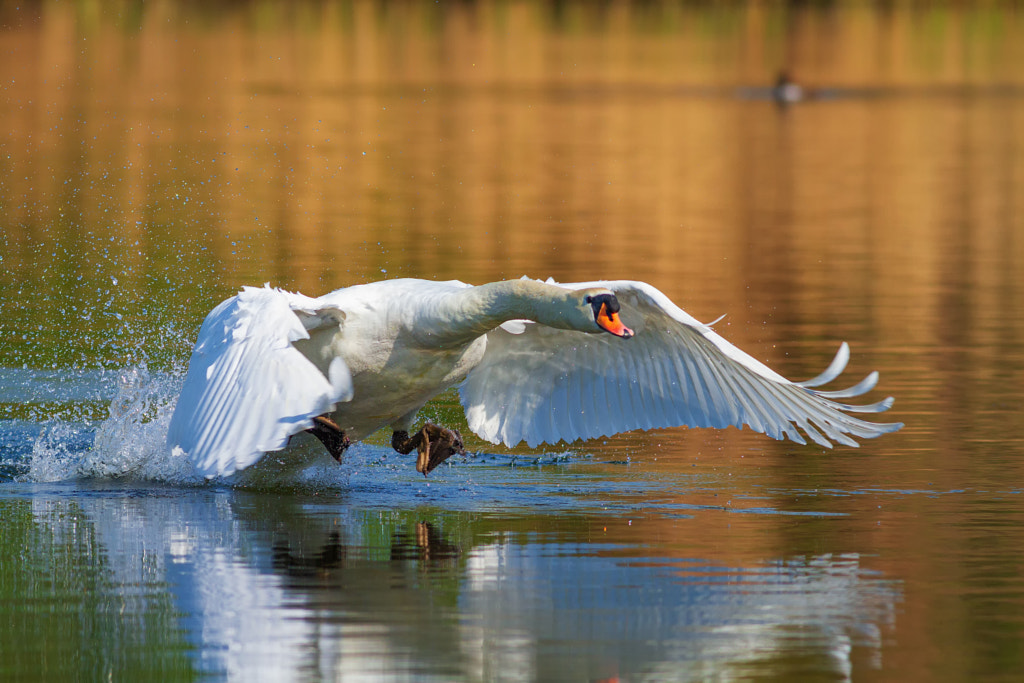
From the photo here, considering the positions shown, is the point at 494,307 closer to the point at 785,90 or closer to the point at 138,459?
the point at 138,459

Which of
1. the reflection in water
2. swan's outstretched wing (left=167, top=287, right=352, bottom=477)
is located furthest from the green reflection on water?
swan's outstretched wing (left=167, top=287, right=352, bottom=477)

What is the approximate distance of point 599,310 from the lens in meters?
10.1

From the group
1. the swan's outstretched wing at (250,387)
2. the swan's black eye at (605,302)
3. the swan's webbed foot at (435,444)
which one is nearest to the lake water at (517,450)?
the swan's webbed foot at (435,444)

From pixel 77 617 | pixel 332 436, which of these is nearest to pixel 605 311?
pixel 332 436

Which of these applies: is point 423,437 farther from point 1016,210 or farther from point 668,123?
point 668,123

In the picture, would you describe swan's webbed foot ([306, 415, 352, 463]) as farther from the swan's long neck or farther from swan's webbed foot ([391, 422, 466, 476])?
swan's webbed foot ([391, 422, 466, 476])

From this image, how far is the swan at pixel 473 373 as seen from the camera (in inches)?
366

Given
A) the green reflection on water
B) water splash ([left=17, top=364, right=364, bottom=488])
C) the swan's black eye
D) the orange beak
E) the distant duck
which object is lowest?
the green reflection on water

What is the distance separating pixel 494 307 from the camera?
10398 mm

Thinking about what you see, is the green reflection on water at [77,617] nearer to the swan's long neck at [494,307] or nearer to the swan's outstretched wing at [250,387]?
the swan's outstretched wing at [250,387]

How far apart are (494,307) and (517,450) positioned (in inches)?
113

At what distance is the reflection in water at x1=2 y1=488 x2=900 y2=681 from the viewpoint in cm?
761

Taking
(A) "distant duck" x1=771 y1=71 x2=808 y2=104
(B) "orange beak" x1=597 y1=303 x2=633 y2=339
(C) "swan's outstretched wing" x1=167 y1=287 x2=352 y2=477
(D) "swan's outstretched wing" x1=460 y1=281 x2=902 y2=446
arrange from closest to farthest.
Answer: (C) "swan's outstretched wing" x1=167 y1=287 x2=352 y2=477, (B) "orange beak" x1=597 y1=303 x2=633 y2=339, (D) "swan's outstretched wing" x1=460 y1=281 x2=902 y2=446, (A) "distant duck" x1=771 y1=71 x2=808 y2=104

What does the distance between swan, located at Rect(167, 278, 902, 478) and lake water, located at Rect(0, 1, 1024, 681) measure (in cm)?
48
